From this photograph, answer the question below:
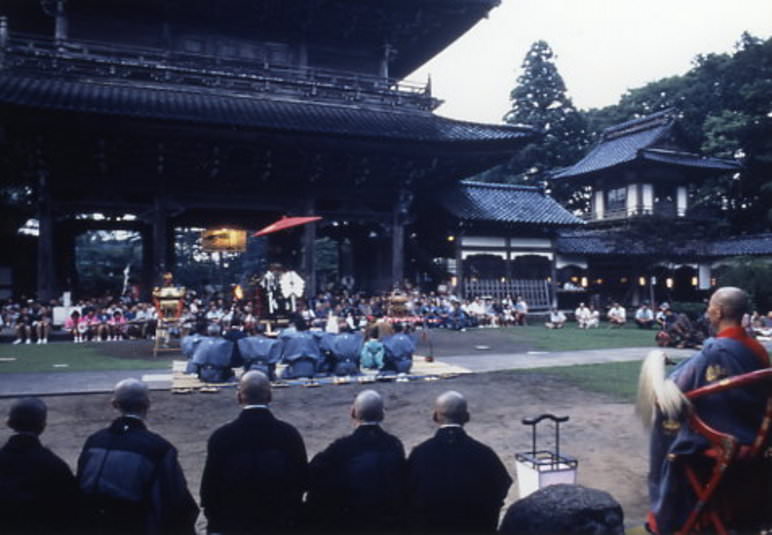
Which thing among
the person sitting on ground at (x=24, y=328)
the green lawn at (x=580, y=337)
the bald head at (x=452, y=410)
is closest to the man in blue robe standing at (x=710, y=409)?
the bald head at (x=452, y=410)

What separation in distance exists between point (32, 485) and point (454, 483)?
224 cm

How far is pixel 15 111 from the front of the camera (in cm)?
1391

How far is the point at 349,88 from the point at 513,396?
13.1 meters

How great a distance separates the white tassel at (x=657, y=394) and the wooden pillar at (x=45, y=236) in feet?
53.9

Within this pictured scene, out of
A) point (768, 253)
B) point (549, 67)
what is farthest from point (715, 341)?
point (549, 67)

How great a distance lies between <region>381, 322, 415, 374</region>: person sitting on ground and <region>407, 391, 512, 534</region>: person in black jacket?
23.5 feet

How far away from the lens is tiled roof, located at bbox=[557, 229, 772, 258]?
24078 millimetres

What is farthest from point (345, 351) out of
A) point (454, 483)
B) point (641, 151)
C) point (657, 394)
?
point (641, 151)

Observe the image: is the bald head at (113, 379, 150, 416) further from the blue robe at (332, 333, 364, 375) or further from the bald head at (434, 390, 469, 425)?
the blue robe at (332, 333, 364, 375)

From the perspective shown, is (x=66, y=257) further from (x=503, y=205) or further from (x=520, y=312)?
(x=503, y=205)

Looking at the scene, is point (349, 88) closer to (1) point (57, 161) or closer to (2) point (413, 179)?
(2) point (413, 179)

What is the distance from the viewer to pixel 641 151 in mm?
28109

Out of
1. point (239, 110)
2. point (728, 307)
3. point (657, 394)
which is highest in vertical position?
point (239, 110)

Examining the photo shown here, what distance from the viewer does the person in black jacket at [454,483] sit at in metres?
3.10
